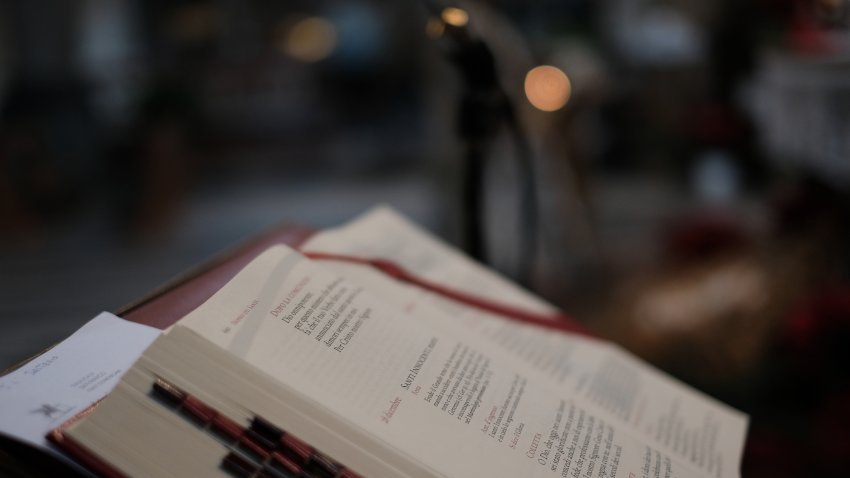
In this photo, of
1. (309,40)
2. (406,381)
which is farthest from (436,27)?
(309,40)

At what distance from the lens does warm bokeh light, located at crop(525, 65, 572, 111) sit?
7.43 feet

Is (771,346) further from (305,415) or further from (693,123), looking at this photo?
(693,123)

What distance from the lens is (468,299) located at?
693 mm

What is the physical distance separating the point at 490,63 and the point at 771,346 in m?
0.95

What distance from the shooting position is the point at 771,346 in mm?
1423

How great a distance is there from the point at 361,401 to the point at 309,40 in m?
5.83

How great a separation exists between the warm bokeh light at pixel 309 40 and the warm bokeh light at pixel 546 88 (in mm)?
3840

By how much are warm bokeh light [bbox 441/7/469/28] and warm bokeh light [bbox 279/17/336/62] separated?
5404 mm

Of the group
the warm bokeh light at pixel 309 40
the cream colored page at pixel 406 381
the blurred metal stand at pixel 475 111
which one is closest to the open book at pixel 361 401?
the cream colored page at pixel 406 381

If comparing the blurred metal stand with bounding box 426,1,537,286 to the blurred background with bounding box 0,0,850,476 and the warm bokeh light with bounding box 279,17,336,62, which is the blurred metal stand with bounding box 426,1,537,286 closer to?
the blurred background with bounding box 0,0,850,476

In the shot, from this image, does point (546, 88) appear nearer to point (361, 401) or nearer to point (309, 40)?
point (361, 401)

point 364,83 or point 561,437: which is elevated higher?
point 561,437

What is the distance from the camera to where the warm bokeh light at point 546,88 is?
89.2 inches

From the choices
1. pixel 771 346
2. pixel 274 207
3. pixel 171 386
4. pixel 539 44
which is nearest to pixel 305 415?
pixel 171 386
